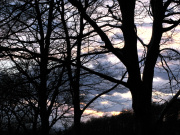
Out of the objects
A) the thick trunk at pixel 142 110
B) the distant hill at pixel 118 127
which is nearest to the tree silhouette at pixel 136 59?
the thick trunk at pixel 142 110

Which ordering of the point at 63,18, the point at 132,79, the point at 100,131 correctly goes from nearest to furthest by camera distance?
the point at 132,79 < the point at 63,18 < the point at 100,131

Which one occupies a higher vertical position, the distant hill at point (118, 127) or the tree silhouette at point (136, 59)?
the tree silhouette at point (136, 59)

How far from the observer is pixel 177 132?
4509 cm

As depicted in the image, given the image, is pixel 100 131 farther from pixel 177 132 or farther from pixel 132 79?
pixel 132 79

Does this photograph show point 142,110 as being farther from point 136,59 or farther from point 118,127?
point 118,127

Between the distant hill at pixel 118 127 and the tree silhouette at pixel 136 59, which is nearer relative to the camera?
the tree silhouette at pixel 136 59

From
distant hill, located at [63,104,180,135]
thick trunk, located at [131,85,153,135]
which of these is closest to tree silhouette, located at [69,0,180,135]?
thick trunk, located at [131,85,153,135]

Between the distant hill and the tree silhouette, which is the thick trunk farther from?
the distant hill

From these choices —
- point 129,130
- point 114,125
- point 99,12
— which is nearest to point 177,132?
point 129,130

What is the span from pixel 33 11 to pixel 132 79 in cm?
623

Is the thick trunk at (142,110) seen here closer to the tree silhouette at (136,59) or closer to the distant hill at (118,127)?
the tree silhouette at (136,59)

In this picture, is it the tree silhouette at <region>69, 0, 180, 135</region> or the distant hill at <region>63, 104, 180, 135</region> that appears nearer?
the tree silhouette at <region>69, 0, 180, 135</region>

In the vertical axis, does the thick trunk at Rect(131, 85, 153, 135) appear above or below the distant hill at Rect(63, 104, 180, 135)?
above

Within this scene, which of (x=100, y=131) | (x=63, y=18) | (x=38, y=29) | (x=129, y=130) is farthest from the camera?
(x=100, y=131)
